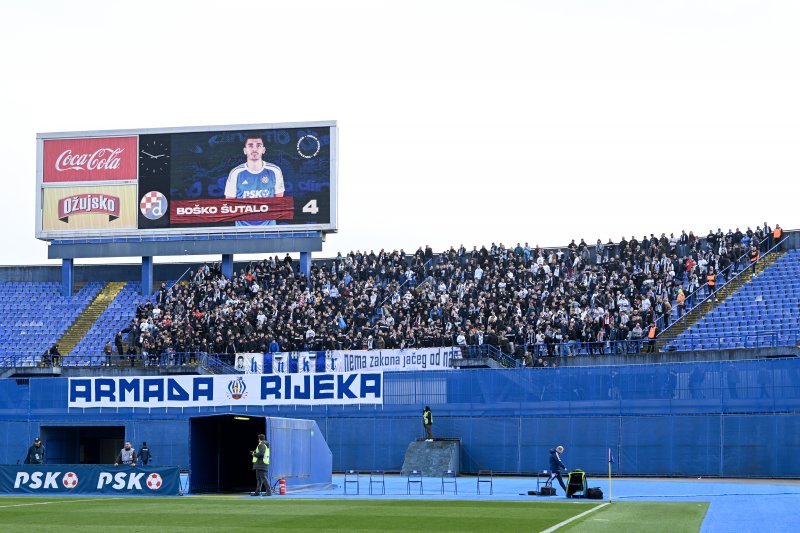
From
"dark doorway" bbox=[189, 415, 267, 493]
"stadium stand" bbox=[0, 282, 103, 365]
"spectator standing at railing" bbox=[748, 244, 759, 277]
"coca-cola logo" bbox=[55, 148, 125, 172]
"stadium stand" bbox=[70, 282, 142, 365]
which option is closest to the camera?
"dark doorway" bbox=[189, 415, 267, 493]

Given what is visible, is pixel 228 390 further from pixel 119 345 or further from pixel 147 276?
pixel 147 276

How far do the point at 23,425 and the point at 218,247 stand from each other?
48.4 ft

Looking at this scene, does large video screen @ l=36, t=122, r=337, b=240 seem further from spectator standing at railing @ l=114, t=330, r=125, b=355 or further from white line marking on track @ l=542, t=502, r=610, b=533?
white line marking on track @ l=542, t=502, r=610, b=533

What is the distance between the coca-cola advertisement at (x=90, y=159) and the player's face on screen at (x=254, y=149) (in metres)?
6.19

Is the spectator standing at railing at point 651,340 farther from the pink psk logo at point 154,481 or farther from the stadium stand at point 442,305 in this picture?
the pink psk logo at point 154,481

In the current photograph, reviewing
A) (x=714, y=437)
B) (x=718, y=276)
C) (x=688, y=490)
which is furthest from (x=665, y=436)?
(x=718, y=276)

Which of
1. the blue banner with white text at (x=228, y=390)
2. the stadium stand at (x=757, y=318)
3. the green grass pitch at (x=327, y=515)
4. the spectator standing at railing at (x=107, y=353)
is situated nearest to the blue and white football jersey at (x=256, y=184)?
the spectator standing at railing at (x=107, y=353)

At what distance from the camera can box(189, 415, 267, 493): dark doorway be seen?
40.1 m

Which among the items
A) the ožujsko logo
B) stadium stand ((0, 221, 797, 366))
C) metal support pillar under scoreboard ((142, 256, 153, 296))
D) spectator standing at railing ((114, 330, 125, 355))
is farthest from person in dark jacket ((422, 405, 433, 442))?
the ožujsko logo

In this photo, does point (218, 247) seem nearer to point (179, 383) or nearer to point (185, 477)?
point (179, 383)

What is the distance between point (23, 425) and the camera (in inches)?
2039

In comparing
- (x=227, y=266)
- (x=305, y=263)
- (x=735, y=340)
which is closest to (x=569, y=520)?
(x=735, y=340)

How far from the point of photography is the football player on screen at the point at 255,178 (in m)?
61.5

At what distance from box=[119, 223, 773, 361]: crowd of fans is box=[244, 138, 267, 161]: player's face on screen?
553cm
